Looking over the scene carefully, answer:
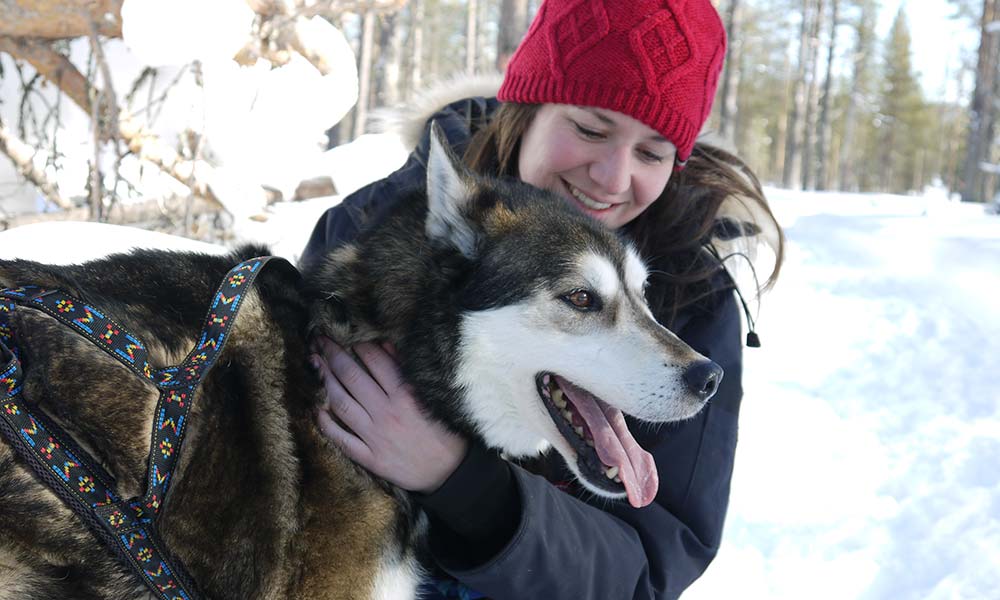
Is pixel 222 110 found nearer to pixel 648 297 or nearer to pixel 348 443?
pixel 648 297

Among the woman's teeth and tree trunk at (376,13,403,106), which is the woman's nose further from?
tree trunk at (376,13,403,106)

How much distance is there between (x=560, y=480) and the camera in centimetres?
227

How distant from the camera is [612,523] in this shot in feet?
6.39

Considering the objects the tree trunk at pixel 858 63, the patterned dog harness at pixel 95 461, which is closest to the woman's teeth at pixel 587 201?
the patterned dog harness at pixel 95 461

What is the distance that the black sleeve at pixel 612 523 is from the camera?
172cm

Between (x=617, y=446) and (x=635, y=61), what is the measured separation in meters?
1.14

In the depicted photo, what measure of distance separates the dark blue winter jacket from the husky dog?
114 mm

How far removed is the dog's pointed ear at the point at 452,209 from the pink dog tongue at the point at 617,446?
397 mm

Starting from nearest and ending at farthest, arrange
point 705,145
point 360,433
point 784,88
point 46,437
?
point 46,437 → point 360,433 → point 705,145 → point 784,88

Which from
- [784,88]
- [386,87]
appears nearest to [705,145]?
[386,87]

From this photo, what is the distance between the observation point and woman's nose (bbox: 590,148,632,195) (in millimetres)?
2242

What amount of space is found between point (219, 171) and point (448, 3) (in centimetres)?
3252

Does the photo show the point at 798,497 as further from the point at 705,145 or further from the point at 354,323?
the point at 354,323

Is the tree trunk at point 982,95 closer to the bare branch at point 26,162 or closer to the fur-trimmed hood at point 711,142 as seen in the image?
the fur-trimmed hood at point 711,142
